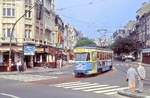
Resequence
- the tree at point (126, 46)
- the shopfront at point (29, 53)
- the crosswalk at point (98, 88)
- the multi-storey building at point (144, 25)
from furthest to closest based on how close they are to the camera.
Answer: the tree at point (126, 46), the multi-storey building at point (144, 25), the shopfront at point (29, 53), the crosswalk at point (98, 88)

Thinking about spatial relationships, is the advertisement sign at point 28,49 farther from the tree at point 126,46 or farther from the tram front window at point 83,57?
the tree at point 126,46

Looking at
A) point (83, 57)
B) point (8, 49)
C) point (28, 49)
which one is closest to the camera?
point (83, 57)

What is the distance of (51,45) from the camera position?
9475cm

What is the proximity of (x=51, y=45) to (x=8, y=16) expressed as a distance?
21760mm

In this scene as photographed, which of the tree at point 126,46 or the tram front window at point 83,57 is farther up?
the tree at point 126,46

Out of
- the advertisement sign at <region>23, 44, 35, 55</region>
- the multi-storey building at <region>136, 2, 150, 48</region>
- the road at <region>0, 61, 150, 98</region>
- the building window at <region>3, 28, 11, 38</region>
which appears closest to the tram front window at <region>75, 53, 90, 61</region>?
the road at <region>0, 61, 150, 98</region>

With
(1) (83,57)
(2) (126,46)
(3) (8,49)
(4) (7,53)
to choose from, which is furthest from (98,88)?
(2) (126,46)

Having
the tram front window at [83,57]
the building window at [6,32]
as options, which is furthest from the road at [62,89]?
the building window at [6,32]

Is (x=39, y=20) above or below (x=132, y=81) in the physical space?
above

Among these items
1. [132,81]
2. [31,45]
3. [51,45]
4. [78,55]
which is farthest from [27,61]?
[132,81]

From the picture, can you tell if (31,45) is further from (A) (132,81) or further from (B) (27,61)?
(A) (132,81)

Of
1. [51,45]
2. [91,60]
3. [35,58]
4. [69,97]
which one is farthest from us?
[51,45]

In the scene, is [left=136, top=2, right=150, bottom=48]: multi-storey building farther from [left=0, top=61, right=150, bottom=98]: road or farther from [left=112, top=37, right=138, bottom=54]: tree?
[left=0, top=61, right=150, bottom=98]: road

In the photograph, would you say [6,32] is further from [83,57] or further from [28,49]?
[83,57]
